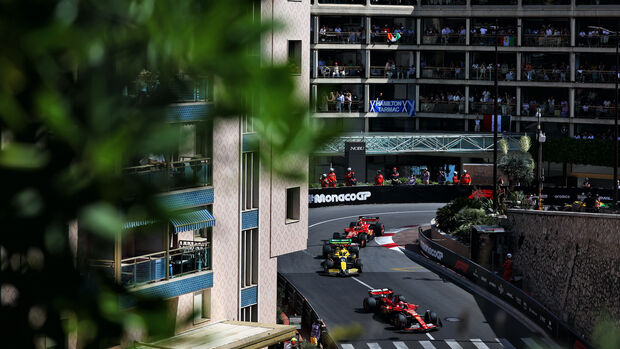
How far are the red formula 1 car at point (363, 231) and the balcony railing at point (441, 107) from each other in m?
27.8

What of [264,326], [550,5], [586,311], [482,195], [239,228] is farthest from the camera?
[550,5]

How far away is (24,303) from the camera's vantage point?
5.70 ft

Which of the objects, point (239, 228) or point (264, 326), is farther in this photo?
point (239, 228)

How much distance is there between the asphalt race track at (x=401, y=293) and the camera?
38.0m

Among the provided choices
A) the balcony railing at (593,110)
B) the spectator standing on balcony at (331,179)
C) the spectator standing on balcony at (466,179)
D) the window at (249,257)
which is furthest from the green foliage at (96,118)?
the balcony railing at (593,110)

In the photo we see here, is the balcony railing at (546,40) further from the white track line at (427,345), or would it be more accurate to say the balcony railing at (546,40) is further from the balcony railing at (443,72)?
the white track line at (427,345)

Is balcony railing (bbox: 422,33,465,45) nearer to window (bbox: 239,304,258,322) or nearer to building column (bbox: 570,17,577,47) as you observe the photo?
Result: building column (bbox: 570,17,577,47)

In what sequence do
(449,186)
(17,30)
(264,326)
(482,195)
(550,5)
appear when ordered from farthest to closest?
(550,5), (449,186), (482,195), (264,326), (17,30)

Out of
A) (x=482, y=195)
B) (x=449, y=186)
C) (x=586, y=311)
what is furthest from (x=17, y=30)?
(x=449, y=186)

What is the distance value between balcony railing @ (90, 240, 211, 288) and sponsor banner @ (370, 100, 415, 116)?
205ft

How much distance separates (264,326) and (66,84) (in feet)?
72.7

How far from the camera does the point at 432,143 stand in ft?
260

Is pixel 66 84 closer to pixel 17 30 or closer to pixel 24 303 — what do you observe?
pixel 17 30

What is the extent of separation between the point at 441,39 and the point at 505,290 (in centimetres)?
4785
